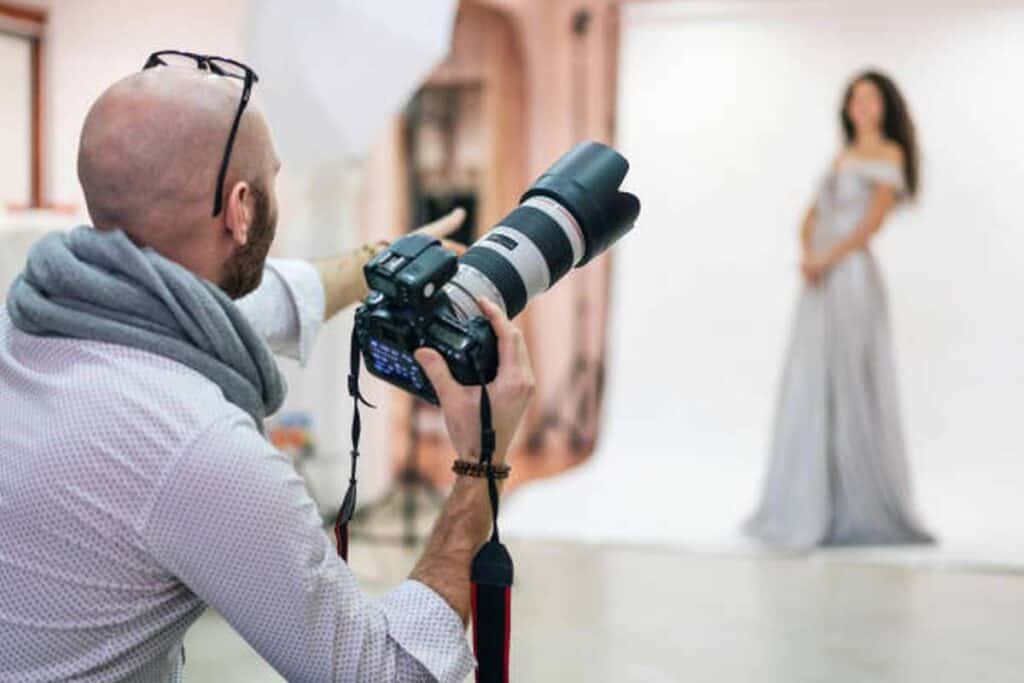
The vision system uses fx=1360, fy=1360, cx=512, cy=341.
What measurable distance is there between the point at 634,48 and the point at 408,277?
5.62 m

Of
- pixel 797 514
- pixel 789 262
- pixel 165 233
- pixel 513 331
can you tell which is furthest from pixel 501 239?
pixel 789 262

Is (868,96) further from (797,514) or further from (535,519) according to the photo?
(535,519)

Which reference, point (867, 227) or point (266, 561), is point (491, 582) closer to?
point (266, 561)

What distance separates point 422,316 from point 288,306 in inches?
23.5

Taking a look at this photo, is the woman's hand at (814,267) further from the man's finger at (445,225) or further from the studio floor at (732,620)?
the man's finger at (445,225)

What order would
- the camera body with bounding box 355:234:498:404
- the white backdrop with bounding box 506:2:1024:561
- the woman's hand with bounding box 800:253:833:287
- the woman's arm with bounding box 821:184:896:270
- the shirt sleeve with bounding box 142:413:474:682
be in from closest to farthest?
the shirt sleeve with bounding box 142:413:474:682 < the camera body with bounding box 355:234:498:404 < the woman's arm with bounding box 821:184:896:270 < the woman's hand with bounding box 800:253:833:287 < the white backdrop with bounding box 506:2:1024:561

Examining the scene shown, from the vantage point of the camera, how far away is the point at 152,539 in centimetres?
110

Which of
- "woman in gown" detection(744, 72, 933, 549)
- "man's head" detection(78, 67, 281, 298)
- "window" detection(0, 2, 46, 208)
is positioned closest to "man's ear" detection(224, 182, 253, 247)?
"man's head" detection(78, 67, 281, 298)

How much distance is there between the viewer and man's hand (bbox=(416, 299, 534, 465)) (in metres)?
1.22

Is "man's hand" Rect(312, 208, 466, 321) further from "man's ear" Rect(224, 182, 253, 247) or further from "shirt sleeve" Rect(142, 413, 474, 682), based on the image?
"shirt sleeve" Rect(142, 413, 474, 682)

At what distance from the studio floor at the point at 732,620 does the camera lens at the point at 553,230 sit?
2.00 metres

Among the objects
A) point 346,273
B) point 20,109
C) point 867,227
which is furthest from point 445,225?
point 867,227

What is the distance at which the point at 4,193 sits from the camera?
13.6 ft

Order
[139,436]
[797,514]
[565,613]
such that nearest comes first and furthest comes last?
[139,436] < [565,613] < [797,514]
